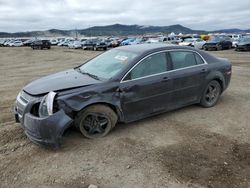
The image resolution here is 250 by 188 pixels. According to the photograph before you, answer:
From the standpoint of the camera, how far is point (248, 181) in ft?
10.5

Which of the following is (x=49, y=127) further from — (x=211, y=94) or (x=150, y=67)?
(x=211, y=94)

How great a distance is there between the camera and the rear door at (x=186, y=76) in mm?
5164

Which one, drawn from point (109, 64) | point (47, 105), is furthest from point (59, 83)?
point (109, 64)

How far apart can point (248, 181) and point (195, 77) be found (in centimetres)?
265

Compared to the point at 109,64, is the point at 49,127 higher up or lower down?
lower down

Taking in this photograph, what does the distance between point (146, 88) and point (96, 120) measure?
3.52ft

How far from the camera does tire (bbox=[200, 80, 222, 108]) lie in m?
5.80

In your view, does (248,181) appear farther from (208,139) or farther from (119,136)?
(119,136)

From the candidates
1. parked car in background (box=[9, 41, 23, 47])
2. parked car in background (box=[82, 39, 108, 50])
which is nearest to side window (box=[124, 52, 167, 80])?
parked car in background (box=[82, 39, 108, 50])

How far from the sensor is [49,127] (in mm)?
3807

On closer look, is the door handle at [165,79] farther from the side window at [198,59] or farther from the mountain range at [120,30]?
the mountain range at [120,30]

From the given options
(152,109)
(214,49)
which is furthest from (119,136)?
(214,49)

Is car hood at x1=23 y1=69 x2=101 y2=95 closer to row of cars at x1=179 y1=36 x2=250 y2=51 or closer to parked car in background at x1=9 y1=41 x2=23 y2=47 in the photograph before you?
row of cars at x1=179 y1=36 x2=250 y2=51

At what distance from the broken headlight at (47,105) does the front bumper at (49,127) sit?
0.09 m
